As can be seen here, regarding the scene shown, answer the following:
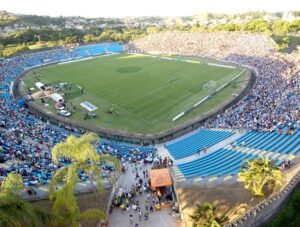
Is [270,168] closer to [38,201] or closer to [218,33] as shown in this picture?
[38,201]

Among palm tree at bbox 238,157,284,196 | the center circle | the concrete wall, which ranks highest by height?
palm tree at bbox 238,157,284,196

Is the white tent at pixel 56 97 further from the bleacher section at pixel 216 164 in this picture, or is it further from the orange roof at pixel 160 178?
the orange roof at pixel 160 178

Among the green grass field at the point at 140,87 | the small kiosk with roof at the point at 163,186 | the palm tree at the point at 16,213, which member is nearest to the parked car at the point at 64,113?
the green grass field at the point at 140,87

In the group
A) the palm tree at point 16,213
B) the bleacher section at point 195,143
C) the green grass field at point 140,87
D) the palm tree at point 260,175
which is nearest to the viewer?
the palm tree at point 16,213

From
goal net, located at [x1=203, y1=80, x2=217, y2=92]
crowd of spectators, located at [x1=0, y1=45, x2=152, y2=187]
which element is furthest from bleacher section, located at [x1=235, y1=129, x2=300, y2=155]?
goal net, located at [x1=203, y1=80, x2=217, y2=92]

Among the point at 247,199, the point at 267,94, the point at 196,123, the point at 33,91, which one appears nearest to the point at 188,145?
the point at 196,123

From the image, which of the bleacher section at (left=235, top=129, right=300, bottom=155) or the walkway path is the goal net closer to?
the bleacher section at (left=235, top=129, right=300, bottom=155)

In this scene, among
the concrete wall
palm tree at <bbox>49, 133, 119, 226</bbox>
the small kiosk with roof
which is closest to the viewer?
palm tree at <bbox>49, 133, 119, 226</bbox>
